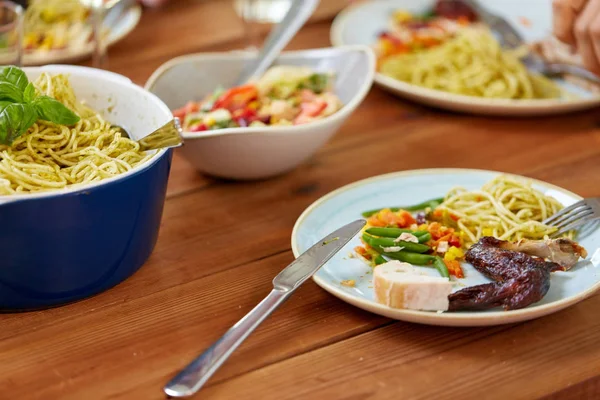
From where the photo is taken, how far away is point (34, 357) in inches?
55.8

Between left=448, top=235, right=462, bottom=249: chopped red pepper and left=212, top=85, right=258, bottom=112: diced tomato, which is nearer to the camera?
left=448, top=235, right=462, bottom=249: chopped red pepper

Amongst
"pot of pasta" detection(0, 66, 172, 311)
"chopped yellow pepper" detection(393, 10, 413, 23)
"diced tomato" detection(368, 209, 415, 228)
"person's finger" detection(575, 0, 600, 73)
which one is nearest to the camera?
"pot of pasta" detection(0, 66, 172, 311)

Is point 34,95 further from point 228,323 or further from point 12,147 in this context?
point 228,323

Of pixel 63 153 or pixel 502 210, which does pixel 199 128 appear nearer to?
pixel 63 153

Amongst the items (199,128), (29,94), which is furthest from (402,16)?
(29,94)

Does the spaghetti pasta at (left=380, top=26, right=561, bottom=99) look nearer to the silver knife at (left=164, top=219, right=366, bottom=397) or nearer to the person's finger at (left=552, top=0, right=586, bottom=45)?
the person's finger at (left=552, top=0, right=586, bottom=45)

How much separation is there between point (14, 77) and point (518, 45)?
66.7 inches

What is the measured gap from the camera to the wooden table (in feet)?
4.43

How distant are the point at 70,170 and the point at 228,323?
420 mm

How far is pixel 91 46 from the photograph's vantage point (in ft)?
8.69

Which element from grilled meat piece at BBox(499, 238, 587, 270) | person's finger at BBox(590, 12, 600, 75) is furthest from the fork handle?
grilled meat piece at BBox(499, 238, 587, 270)

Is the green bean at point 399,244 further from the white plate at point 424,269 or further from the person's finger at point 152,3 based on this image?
the person's finger at point 152,3

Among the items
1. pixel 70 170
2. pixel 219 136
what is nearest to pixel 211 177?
pixel 219 136

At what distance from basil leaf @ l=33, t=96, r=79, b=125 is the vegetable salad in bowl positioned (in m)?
0.41
